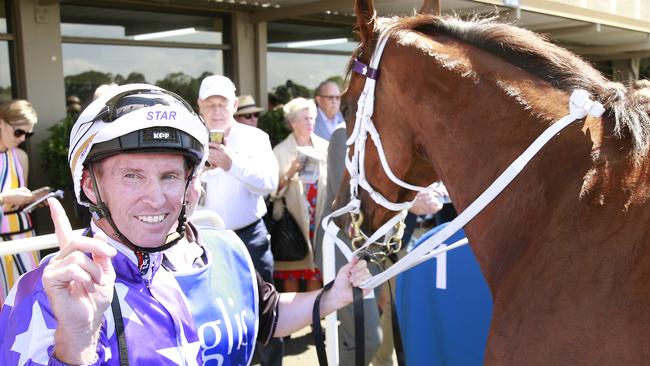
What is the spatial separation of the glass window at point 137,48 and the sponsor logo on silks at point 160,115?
5121 millimetres

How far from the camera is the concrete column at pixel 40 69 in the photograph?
225 inches

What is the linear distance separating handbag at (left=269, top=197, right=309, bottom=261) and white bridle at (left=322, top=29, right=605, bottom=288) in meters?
2.34

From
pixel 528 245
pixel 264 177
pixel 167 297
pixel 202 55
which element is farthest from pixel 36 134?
pixel 528 245

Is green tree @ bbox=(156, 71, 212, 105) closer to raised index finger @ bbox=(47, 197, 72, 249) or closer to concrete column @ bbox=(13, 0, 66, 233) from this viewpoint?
concrete column @ bbox=(13, 0, 66, 233)

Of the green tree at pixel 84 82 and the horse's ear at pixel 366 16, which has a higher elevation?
the green tree at pixel 84 82

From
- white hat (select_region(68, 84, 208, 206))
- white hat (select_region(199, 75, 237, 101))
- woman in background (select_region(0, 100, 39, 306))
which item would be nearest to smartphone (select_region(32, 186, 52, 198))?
woman in background (select_region(0, 100, 39, 306))

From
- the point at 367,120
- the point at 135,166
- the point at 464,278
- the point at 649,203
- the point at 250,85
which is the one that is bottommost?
the point at 464,278

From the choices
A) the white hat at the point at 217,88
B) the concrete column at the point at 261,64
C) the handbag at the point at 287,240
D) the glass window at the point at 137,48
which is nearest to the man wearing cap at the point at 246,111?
the handbag at the point at 287,240

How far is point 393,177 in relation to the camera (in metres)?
2.19

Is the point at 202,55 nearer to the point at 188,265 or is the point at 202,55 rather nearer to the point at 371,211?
the point at 371,211

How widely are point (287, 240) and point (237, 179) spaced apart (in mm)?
1210

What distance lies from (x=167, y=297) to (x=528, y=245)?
978mm

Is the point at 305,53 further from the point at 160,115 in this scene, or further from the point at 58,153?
the point at 160,115

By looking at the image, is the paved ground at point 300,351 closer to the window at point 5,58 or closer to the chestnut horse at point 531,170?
the chestnut horse at point 531,170
